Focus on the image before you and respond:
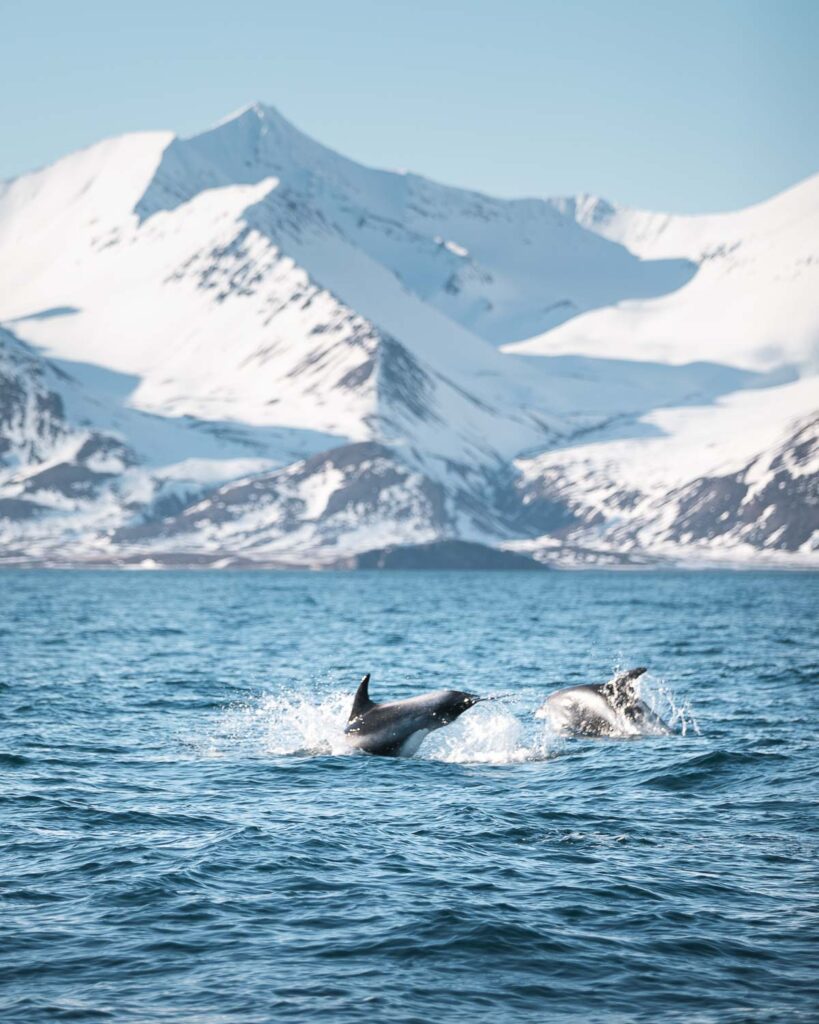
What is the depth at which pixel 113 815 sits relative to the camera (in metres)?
27.8

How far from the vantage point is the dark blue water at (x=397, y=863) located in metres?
18.7

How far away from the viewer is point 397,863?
79.6 feet

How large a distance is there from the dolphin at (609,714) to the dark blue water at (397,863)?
2.95 feet

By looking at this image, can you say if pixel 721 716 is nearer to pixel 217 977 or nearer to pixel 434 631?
pixel 217 977

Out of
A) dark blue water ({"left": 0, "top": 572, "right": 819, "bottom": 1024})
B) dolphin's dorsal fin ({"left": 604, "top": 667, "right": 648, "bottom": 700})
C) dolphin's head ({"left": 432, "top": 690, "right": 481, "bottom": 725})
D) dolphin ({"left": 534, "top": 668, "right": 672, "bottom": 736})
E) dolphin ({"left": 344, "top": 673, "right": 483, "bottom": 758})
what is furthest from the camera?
dolphin ({"left": 534, "top": 668, "right": 672, "bottom": 736})

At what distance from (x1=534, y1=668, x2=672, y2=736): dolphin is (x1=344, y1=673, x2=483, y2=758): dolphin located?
17.9 feet

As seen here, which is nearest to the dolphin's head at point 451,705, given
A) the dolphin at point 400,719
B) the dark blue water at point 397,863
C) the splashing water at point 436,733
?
the dolphin at point 400,719

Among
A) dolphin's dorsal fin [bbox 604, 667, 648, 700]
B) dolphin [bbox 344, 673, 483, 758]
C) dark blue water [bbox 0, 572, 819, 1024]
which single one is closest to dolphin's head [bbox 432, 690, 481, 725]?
dolphin [bbox 344, 673, 483, 758]

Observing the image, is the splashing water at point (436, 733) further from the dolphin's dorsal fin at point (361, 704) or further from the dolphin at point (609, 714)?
the dolphin's dorsal fin at point (361, 704)

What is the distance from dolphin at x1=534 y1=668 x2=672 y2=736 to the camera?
37.4 m

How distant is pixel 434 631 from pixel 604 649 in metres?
19.4

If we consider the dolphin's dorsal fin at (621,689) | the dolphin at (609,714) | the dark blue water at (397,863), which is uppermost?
the dolphin's dorsal fin at (621,689)

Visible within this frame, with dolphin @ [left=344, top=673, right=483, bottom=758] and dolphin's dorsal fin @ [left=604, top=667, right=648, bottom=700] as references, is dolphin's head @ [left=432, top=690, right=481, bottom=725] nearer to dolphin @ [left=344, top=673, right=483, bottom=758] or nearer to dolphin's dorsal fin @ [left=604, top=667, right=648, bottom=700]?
dolphin @ [left=344, top=673, right=483, bottom=758]

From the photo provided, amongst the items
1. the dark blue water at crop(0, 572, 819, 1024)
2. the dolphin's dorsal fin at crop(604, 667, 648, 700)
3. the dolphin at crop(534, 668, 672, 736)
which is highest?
the dolphin's dorsal fin at crop(604, 667, 648, 700)
